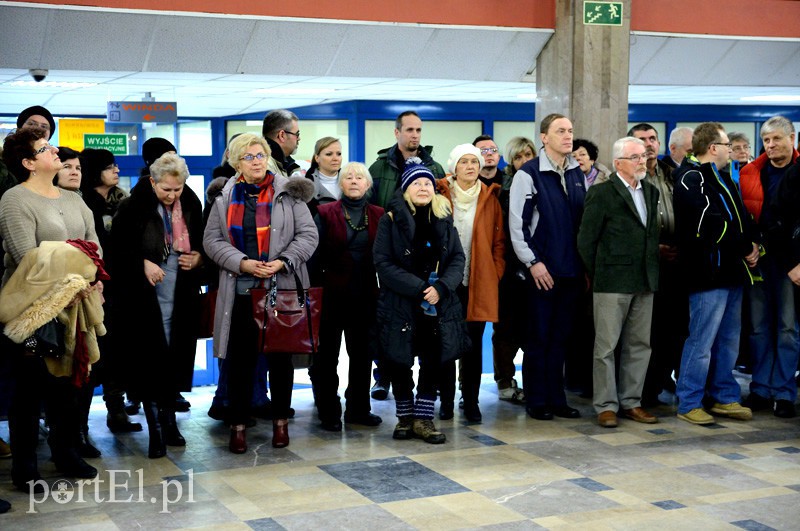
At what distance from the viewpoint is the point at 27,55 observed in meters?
7.40

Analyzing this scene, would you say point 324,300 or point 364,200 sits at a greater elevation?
point 364,200

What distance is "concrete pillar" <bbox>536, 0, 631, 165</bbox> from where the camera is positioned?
8.23 m

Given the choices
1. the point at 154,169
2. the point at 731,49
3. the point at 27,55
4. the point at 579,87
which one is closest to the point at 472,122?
the point at 731,49

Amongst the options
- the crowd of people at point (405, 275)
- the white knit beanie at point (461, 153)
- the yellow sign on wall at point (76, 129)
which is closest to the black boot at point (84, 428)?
the crowd of people at point (405, 275)

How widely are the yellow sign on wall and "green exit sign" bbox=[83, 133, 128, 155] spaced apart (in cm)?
45

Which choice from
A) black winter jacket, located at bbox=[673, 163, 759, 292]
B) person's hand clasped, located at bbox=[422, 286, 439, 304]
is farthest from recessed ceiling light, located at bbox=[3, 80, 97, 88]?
black winter jacket, located at bbox=[673, 163, 759, 292]

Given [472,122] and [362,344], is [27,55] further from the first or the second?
[472,122]

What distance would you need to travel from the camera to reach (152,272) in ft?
18.7

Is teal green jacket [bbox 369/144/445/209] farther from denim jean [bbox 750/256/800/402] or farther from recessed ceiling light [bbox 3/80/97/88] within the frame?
recessed ceiling light [bbox 3/80/97/88]

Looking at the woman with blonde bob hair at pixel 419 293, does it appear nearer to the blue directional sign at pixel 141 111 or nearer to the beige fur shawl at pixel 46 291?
the beige fur shawl at pixel 46 291

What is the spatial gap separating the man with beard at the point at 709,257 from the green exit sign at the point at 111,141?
7136 millimetres

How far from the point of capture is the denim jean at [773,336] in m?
6.76

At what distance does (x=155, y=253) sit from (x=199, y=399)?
179 centimetres

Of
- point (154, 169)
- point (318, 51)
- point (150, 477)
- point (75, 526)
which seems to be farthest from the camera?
point (318, 51)
